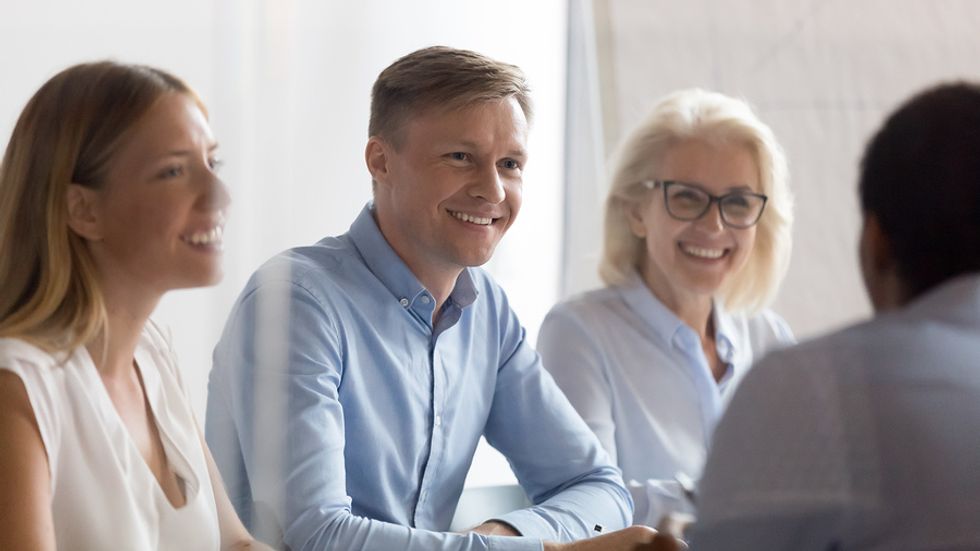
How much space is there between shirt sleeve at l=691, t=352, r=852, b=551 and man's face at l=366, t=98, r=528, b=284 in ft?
2.14

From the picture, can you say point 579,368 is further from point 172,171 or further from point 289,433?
point 172,171

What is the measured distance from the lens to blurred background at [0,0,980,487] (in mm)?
896

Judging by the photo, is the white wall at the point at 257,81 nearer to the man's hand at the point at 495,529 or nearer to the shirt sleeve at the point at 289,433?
the shirt sleeve at the point at 289,433

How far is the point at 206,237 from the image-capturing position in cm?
95

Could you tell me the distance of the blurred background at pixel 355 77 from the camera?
90cm

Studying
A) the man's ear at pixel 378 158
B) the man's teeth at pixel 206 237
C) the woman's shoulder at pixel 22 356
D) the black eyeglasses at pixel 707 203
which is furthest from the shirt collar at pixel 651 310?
the woman's shoulder at pixel 22 356

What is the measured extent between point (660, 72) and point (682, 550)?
926mm

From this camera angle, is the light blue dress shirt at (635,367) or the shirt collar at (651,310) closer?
the light blue dress shirt at (635,367)

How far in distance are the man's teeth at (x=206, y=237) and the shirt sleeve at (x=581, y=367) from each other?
608 millimetres

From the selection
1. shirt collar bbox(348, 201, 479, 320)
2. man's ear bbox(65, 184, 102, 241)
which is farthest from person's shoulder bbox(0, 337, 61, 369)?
shirt collar bbox(348, 201, 479, 320)

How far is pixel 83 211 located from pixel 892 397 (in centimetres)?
64

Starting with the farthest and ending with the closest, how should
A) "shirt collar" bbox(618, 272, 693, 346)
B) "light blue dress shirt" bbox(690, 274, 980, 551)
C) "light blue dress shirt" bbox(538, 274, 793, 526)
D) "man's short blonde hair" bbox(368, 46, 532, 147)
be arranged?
"shirt collar" bbox(618, 272, 693, 346)
"light blue dress shirt" bbox(538, 274, 793, 526)
"man's short blonde hair" bbox(368, 46, 532, 147)
"light blue dress shirt" bbox(690, 274, 980, 551)

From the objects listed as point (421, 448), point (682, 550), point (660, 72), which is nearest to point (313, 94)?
point (421, 448)

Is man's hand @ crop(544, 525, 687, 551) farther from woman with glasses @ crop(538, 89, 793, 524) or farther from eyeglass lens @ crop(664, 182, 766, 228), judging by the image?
eyeglass lens @ crop(664, 182, 766, 228)
